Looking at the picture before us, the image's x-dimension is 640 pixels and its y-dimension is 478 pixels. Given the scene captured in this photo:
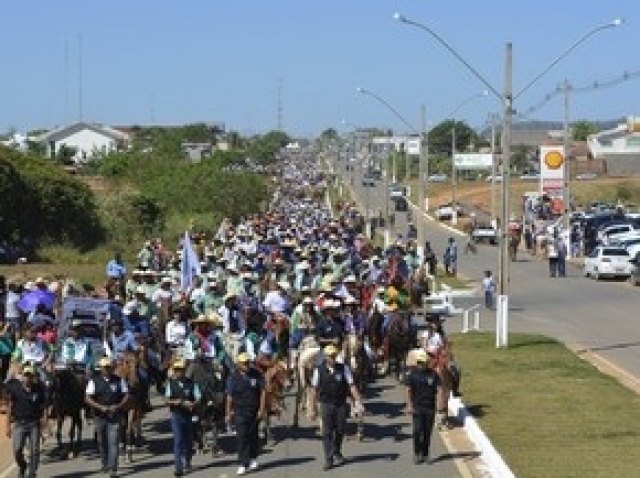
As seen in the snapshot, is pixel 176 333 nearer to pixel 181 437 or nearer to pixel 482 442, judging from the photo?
pixel 181 437

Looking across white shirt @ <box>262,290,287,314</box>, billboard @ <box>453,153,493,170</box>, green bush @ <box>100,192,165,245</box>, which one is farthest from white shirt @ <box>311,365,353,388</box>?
billboard @ <box>453,153,493,170</box>

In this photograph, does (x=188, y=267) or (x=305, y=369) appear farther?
(x=188, y=267)

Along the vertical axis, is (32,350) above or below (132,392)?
above

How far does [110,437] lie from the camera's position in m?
15.7

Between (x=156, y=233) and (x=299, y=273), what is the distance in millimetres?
39848

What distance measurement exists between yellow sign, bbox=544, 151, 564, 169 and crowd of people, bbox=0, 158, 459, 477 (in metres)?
38.6

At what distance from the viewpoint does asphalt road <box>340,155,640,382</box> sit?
2930 centimetres

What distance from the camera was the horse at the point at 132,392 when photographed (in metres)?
16.4

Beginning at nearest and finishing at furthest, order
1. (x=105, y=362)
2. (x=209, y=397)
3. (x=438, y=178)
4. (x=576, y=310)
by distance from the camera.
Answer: (x=105, y=362) < (x=209, y=397) < (x=576, y=310) < (x=438, y=178)

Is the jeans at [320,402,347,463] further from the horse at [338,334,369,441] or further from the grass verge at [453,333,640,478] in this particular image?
the grass verge at [453,333,640,478]

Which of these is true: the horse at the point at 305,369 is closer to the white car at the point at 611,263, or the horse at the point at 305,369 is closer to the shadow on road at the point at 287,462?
the shadow on road at the point at 287,462

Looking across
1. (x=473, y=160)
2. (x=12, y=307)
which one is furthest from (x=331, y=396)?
(x=473, y=160)

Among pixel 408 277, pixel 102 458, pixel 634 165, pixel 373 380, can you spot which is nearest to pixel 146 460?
pixel 102 458

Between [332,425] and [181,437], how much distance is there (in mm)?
1814
